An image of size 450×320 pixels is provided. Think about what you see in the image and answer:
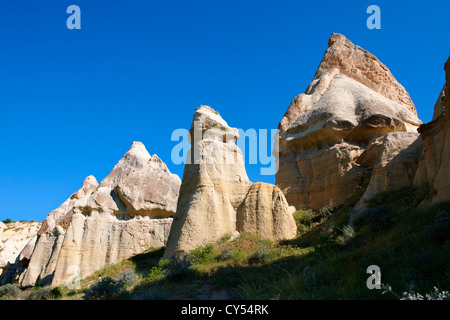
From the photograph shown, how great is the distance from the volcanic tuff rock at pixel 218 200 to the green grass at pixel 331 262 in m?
0.93

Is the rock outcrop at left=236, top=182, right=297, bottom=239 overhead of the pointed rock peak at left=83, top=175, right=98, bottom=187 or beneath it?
beneath

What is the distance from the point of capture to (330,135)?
2247 centimetres

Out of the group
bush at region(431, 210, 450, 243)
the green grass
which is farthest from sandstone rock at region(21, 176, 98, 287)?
bush at region(431, 210, 450, 243)

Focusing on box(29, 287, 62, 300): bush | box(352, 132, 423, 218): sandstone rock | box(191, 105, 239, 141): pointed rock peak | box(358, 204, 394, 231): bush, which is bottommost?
box(29, 287, 62, 300): bush

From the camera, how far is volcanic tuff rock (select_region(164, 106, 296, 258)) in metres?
16.5

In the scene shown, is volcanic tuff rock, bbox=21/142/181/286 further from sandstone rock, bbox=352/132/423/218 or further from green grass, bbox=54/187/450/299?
sandstone rock, bbox=352/132/423/218

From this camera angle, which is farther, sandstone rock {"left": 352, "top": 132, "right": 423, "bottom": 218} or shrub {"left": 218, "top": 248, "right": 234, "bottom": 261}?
sandstone rock {"left": 352, "top": 132, "right": 423, "bottom": 218}

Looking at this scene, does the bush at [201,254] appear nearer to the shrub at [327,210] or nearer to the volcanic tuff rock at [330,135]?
the shrub at [327,210]

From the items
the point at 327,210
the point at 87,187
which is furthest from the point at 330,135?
the point at 87,187

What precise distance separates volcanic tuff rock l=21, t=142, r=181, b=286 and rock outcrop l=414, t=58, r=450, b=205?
57.4 ft

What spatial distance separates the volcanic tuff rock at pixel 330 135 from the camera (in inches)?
826

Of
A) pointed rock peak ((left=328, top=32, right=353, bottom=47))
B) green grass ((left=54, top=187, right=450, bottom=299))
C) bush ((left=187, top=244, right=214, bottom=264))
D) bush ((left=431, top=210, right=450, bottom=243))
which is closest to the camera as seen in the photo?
green grass ((left=54, top=187, right=450, bottom=299))
